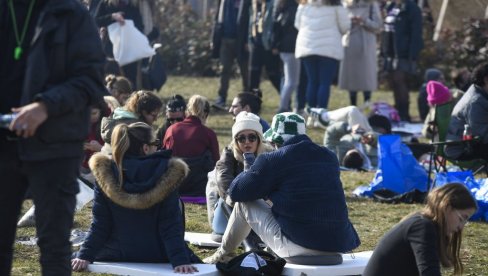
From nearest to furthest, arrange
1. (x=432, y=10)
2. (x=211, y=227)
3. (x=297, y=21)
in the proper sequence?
(x=211, y=227), (x=297, y=21), (x=432, y=10)

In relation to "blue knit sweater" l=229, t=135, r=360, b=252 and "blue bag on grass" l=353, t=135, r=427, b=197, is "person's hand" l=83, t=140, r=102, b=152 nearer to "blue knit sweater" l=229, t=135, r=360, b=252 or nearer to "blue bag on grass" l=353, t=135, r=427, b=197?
"blue bag on grass" l=353, t=135, r=427, b=197

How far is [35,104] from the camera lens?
5.01 m

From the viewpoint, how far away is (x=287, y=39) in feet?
53.8

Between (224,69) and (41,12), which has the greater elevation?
(41,12)

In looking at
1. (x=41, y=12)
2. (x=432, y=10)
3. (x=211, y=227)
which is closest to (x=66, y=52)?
(x=41, y=12)

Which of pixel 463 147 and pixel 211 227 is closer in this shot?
pixel 211 227

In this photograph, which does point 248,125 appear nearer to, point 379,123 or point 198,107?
point 198,107

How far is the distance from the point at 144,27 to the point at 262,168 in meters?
9.01

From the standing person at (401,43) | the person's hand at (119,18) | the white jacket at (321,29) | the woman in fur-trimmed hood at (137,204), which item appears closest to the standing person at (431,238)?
the woman in fur-trimmed hood at (137,204)

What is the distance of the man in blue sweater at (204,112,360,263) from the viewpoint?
7340mm

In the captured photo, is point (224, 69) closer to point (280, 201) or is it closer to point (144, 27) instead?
point (144, 27)

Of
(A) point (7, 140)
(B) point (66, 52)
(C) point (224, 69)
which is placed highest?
(B) point (66, 52)

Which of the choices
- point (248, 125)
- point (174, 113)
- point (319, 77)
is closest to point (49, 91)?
point (248, 125)

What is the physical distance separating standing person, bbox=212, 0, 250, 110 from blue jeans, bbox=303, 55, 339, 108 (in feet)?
5.62
